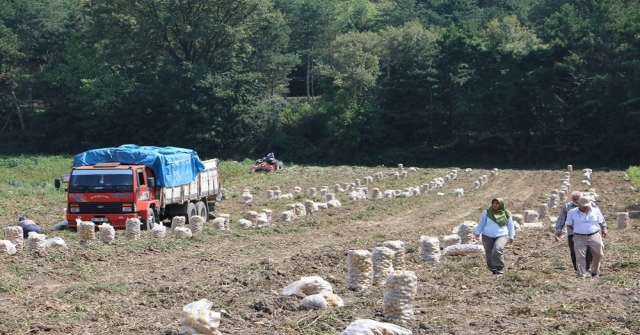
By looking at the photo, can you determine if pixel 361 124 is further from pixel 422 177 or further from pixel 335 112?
pixel 422 177

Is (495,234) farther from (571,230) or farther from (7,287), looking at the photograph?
(7,287)

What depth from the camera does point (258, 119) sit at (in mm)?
61156

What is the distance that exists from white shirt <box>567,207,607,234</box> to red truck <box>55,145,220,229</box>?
38.0 ft

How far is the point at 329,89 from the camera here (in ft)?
211

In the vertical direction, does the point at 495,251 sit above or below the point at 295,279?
above

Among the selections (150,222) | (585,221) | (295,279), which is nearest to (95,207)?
(150,222)

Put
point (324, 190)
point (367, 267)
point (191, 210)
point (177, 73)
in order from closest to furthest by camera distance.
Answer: point (367, 267), point (191, 210), point (324, 190), point (177, 73)

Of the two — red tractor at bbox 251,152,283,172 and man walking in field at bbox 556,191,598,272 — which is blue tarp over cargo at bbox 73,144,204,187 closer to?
man walking in field at bbox 556,191,598,272

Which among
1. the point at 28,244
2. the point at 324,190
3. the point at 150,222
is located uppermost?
the point at 28,244

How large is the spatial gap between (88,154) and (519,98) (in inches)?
1419

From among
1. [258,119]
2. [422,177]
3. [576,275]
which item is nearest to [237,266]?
[576,275]

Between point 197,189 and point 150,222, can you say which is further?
point 197,189

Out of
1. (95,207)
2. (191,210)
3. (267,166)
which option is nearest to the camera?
(95,207)

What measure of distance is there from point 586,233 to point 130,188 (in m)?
12.0
